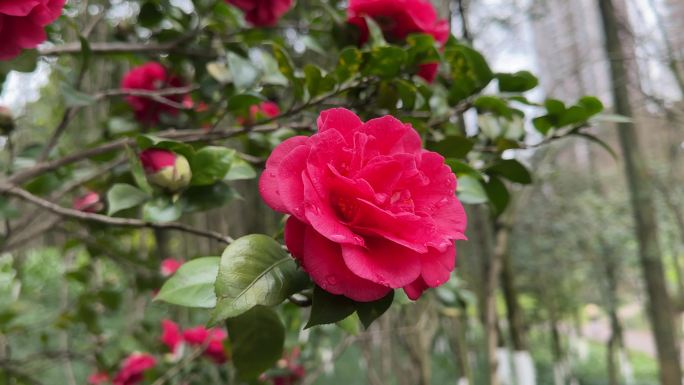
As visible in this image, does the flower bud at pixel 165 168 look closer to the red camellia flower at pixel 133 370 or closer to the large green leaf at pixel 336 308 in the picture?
the large green leaf at pixel 336 308

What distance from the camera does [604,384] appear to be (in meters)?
5.51

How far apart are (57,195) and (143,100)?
0.72 feet

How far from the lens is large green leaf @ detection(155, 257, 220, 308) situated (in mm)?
393

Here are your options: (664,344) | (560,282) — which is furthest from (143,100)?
(560,282)

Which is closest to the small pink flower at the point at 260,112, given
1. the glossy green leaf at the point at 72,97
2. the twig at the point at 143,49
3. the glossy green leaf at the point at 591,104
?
the twig at the point at 143,49

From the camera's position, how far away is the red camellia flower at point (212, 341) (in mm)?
1067

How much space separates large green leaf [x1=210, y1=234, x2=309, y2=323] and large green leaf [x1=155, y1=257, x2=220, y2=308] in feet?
0.21

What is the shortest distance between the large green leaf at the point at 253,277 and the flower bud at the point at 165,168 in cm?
16

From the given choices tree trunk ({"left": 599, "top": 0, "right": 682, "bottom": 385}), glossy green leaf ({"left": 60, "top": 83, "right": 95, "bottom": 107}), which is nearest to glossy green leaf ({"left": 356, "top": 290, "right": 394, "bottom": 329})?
glossy green leaf ({"left": 60, "top": 83, "right": 95, "bottom": 107})

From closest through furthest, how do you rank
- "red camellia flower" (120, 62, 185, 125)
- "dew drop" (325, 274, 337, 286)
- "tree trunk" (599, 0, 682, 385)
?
"dew drop" (325, 274, 337, 286) → "red camellia flower" (120, 62, 185, 125) → "tree trunk" (599, 0, 682, 385)

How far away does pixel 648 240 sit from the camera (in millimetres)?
3113

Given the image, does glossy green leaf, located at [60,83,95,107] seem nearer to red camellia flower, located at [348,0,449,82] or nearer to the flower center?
red camellia flower, located at [348,0,449,82]

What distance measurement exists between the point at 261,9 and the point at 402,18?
265 mm

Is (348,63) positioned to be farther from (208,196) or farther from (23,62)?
(23,62)
